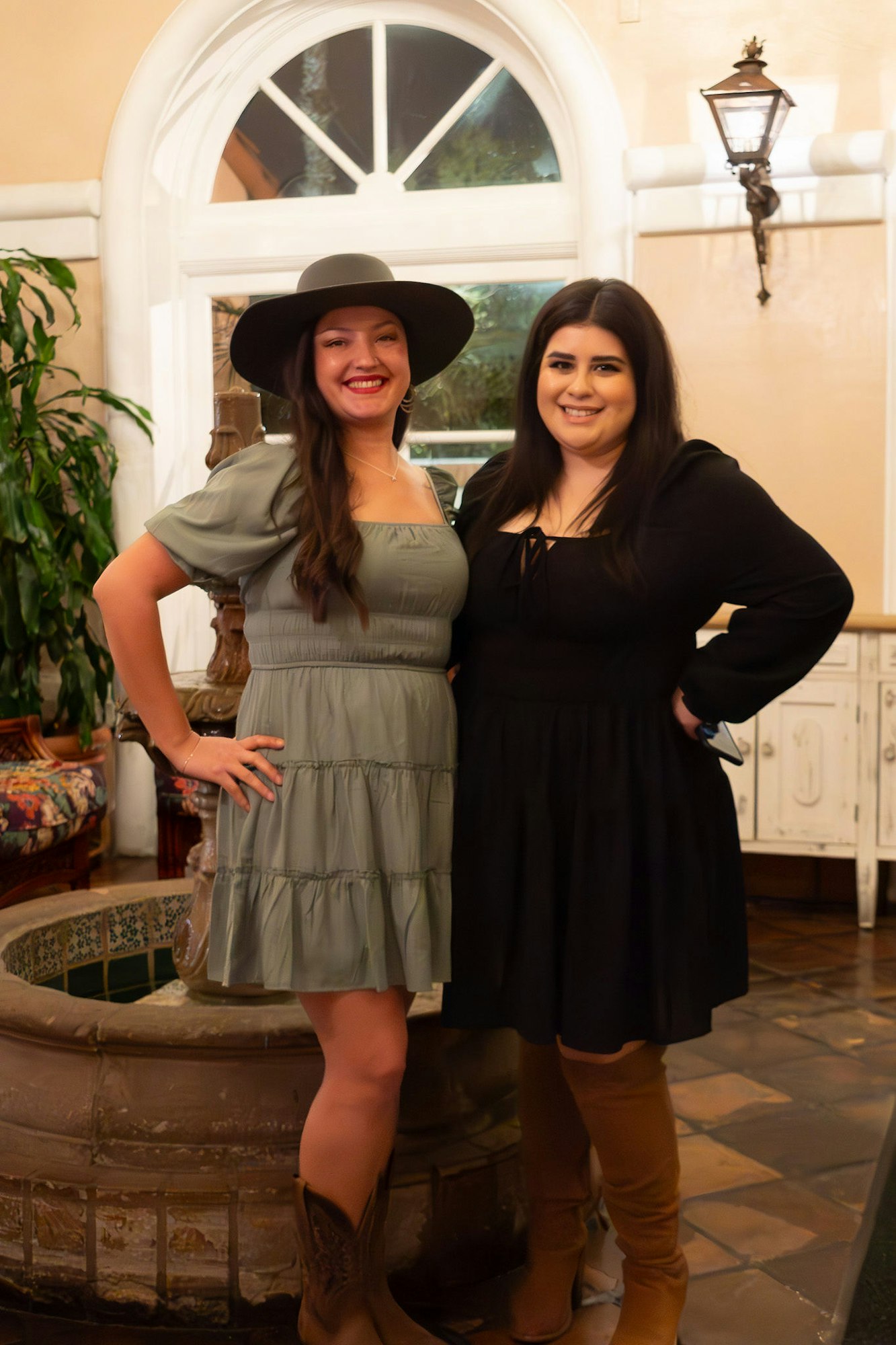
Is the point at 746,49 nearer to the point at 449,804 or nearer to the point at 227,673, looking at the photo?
the point at 227,673

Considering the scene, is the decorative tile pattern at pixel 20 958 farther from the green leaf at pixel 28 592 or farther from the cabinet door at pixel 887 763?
the cabinet door at pixel 887 763

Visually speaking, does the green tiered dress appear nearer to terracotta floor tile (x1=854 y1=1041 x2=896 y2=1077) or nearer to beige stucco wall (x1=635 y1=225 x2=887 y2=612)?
terracotta floor tile (x1=854 y1=1041 x2=896 y2=1077)

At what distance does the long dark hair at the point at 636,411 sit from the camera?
1826 mm

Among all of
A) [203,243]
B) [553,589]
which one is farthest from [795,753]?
[203,243]

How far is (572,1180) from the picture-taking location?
2.04 metres

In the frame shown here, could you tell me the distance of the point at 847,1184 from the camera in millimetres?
2576

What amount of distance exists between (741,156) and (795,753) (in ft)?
6.66

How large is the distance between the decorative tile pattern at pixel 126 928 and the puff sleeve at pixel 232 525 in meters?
1.28

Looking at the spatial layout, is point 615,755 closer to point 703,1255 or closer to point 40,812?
point 703,1255

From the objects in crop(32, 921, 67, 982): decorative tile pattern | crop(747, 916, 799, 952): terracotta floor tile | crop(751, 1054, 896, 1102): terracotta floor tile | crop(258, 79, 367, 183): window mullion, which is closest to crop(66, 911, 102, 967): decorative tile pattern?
crop(32, 921, 67, 982): decorative tile pattern

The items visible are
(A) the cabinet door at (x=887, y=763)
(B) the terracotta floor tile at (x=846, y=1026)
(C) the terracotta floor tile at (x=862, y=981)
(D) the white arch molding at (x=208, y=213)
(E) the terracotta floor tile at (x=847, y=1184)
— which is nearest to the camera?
(E) the terracotta floor tile at (x=847, y=1184)

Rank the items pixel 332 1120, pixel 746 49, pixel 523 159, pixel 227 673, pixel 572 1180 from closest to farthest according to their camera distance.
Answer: pixel 332 1120 → pixel 572 1180 → pixel 227 673 → pixel 746 49 → pixel 523 159

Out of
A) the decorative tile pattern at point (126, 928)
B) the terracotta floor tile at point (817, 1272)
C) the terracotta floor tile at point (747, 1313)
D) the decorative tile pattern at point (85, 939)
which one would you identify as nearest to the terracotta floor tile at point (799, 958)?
the terracotta floor tile at point (817, 1272)

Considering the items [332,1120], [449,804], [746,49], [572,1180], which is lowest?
[572,1180]
